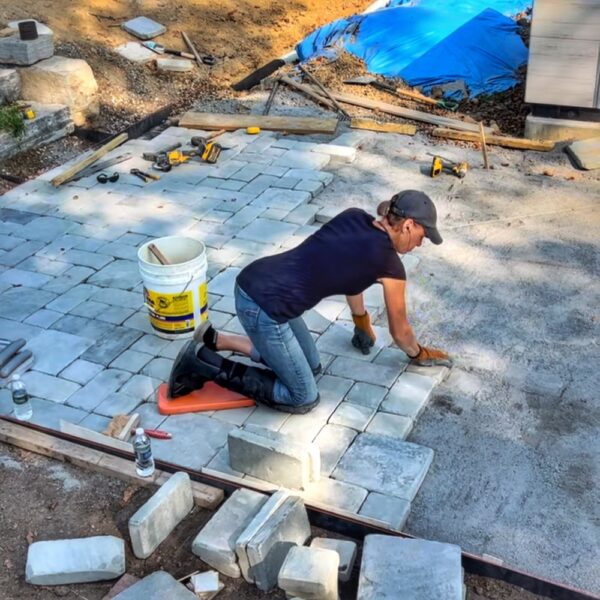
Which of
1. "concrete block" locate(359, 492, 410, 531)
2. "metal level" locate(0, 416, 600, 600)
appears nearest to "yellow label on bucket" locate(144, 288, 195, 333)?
"metal level" locate(0, 416, 600, 600)

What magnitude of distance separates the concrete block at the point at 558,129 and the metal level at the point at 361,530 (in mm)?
6281

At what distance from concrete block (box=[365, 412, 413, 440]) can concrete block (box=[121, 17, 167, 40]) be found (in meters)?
8.32

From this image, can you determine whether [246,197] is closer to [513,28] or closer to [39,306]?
[39,306]

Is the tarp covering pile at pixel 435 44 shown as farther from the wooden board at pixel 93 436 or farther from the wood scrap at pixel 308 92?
the wooden board at pixel 93 436

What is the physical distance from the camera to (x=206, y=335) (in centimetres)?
546

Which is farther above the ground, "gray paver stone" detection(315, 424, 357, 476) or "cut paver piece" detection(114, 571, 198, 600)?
"cut paver piece" detection(114, 571, 198, 600)

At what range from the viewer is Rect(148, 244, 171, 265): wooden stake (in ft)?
19.2

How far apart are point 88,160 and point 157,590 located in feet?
19.3

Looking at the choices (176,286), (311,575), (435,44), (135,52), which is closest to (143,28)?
(135,52)

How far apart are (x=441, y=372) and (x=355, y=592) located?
1.98m

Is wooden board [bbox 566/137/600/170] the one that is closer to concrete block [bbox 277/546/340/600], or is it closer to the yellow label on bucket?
the yellow label on bucket

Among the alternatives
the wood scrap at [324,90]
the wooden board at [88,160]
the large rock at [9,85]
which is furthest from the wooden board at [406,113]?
the large rock at [9,85]

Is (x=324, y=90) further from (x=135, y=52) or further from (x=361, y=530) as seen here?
(x=361, y=530)

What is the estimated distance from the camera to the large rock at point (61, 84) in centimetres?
949
